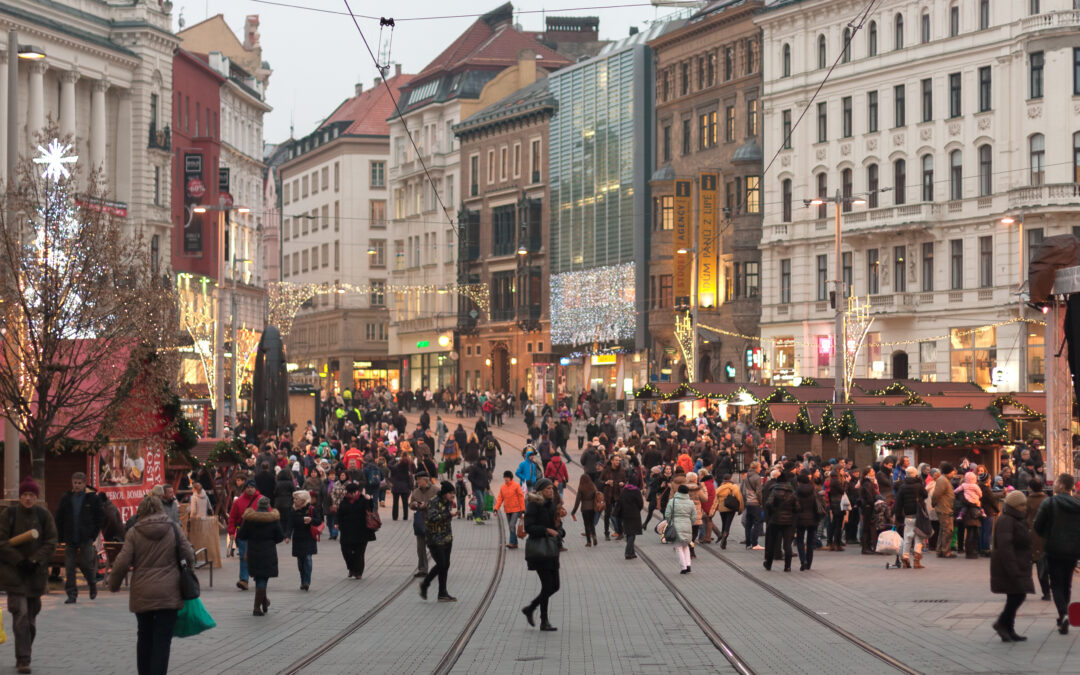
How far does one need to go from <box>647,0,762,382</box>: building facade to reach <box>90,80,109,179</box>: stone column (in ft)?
80.5

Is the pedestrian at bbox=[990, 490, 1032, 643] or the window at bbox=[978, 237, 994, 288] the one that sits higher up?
the window at bbox=[978, 237, 994, 288]

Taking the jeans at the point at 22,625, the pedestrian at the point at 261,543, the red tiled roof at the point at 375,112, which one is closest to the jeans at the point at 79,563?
the pedestrian at the point at 261,543

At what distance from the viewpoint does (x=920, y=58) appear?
6600cm

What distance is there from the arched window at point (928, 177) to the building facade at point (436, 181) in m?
39.6

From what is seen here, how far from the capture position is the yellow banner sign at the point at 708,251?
7606 centimetres

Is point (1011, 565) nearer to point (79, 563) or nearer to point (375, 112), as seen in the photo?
point (79, 563)

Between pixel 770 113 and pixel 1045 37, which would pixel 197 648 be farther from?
pixel 770 113

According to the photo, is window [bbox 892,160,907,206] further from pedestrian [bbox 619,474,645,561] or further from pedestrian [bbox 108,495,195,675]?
pedestrian [bbox 108,495,195,675]

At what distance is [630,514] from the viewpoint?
1053 inches

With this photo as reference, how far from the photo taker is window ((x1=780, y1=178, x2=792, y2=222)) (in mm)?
71938

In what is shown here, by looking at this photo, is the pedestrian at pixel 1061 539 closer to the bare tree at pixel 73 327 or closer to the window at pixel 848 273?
the bare tree at pixel 73 327

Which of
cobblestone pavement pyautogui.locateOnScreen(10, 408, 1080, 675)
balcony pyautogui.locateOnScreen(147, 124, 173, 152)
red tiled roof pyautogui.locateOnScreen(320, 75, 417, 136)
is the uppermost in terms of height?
red tiled roof pyautogui.locateOnScreen(320, 75, 417, 136)

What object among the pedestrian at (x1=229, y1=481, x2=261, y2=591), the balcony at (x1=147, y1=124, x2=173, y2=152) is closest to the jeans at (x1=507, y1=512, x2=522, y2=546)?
the pedestrian at (x1=229, y1=481, x2=261, y2=591)

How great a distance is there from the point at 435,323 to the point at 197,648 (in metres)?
89.5
